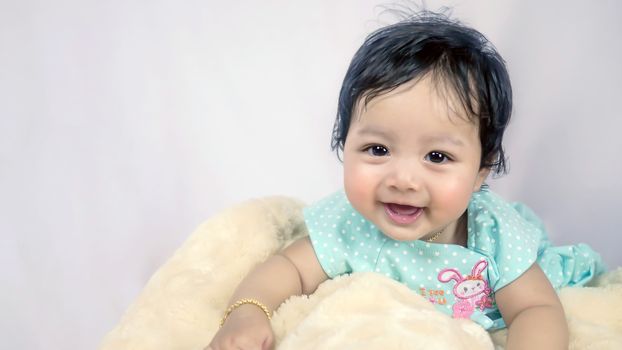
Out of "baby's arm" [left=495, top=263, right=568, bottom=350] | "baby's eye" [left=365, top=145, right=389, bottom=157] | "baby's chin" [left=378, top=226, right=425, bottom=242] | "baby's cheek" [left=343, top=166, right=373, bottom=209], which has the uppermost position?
"baby's eye" [left=365, top=145, right=389, bottom=157]

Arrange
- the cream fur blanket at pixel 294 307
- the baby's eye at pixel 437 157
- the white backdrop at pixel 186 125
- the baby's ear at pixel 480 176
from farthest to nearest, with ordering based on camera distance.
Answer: the white backdrop at pixel 186 125 → the baby's ear at pixel 480 176 → the baby's eye at pixel 437 157 → the cream fur blanket at pixel 294 307

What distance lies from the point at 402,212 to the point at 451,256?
0.18 meters

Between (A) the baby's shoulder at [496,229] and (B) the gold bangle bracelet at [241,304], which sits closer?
(B) the gold bangle bracelet at [241,304]

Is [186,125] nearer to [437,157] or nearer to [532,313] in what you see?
[437,157]

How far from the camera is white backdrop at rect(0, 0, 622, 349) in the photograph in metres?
1.89

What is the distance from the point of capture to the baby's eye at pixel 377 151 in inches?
48.1

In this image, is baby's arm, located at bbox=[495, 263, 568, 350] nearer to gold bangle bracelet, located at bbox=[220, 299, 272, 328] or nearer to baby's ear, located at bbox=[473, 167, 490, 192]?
baby's ear, located at bbox=[473, 167, 490, 192]

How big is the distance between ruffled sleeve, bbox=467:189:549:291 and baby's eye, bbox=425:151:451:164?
0.73 ft

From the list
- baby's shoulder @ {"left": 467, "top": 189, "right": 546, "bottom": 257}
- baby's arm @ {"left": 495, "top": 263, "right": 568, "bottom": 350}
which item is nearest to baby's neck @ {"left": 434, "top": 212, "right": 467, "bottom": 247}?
baby's shoulder @ {"left": 467, "top": 189, "right": 546, "bottom": 257}

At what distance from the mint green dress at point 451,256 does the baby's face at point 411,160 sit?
4.8 inches

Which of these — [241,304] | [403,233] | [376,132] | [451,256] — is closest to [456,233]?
[451,256]

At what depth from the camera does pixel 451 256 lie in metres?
1.37

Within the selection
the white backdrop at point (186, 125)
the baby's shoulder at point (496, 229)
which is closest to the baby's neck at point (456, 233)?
the baby's shoulder at point (496, 229)

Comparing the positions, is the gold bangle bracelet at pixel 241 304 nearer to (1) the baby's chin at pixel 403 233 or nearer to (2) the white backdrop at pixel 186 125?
(1) the baby's chin at pixel 403 233
